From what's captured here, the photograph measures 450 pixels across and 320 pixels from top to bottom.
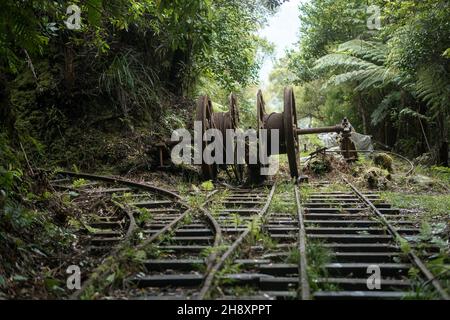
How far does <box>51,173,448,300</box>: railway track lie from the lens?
347cm

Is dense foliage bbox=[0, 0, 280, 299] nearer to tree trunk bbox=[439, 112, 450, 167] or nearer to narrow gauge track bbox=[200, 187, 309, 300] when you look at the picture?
narrow gauge track bbox=[200, 187, 309, 300]

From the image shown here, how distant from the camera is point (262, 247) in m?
4.58

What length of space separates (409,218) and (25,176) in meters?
5.30

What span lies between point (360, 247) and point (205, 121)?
5.78 meters

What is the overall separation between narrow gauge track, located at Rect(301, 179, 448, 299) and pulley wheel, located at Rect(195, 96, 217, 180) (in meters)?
2.93

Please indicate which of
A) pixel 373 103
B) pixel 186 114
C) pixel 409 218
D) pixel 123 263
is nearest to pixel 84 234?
pixel 123 263

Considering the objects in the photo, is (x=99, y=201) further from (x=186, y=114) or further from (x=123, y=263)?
(x=186, y=114)

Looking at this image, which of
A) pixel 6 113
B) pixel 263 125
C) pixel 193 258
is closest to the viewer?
pixel 193 258

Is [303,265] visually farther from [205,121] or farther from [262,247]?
[205,121]

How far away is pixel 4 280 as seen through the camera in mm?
3557

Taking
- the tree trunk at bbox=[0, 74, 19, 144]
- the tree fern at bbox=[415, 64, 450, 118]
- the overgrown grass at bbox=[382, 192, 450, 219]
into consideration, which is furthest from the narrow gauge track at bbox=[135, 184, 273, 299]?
the tree fern at bbox=[415, 64, 450, 118]

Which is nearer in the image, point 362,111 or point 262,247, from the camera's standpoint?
point 262,247

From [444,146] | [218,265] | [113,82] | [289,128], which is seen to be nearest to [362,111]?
[444,146]
